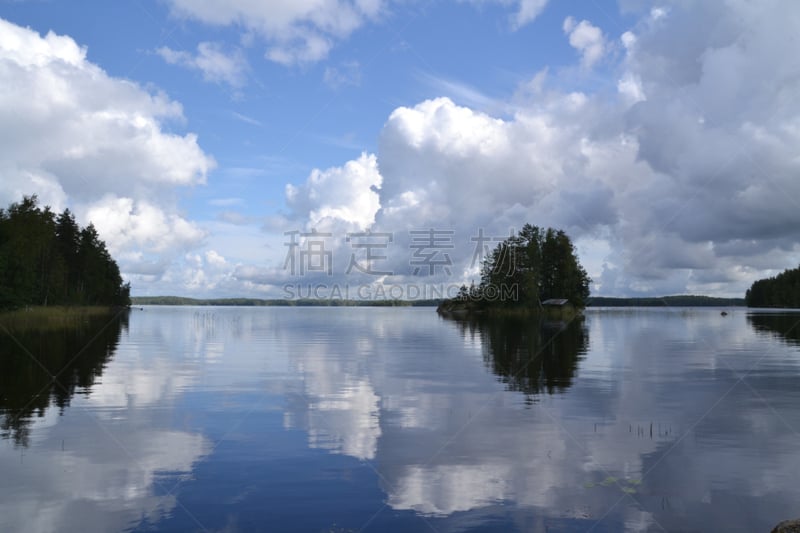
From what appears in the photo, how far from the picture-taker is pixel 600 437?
63.7ft

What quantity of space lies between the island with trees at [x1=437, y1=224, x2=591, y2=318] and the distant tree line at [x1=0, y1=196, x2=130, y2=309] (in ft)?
361

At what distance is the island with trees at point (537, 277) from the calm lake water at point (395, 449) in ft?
414

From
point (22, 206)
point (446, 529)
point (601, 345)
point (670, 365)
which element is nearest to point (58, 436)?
point (446, 529)

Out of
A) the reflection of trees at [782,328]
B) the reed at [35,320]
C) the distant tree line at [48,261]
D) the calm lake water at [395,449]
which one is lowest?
the reflection of trees at [782,328]

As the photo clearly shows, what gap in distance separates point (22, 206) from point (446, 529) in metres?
109

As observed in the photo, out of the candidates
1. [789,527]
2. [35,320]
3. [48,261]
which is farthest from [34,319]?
[789,527]

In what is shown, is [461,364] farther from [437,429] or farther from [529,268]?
[529,268]

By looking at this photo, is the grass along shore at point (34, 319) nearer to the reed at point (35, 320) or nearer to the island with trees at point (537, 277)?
the reed at point (35, 320)

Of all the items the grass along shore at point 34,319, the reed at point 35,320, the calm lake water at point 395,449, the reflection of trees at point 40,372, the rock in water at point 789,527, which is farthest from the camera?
the grass along shore at point 34,319

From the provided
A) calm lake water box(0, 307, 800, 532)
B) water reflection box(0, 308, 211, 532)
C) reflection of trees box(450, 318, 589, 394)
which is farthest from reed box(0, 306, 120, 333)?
reflection of trees box(450, 318, 589, 394)

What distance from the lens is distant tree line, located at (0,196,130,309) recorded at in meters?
80.2

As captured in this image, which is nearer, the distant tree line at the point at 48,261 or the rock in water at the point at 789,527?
the rock in water at the point at 789,527

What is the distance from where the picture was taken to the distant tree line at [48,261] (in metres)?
80.2

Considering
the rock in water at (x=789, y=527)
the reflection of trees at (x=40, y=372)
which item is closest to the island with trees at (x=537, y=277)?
the reflection of trees at (x=40, y=372)
